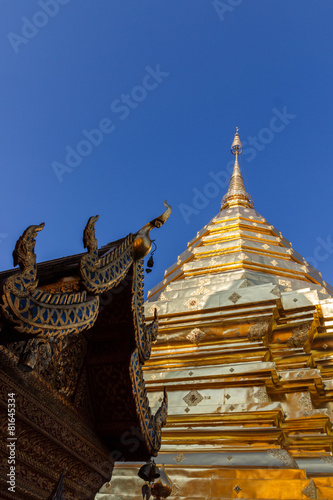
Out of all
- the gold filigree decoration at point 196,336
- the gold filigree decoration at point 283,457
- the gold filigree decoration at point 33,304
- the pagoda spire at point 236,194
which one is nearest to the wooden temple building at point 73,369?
the gold filigree decoration at point 33,304

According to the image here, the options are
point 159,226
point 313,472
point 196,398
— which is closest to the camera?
point 159,226

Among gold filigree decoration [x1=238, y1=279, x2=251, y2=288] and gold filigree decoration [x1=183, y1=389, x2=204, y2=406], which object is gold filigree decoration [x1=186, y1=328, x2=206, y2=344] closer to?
gold filigree decoration [x1=183, y1=389, x2=204, y2=406]

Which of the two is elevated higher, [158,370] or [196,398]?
[158,370]

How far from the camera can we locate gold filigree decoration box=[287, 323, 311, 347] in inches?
313

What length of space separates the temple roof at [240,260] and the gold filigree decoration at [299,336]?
1406mm

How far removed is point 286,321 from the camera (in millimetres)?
8289

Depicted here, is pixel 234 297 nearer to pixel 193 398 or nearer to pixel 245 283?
pixel 245 283

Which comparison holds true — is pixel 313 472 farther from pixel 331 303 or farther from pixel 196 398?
pixel 331 303

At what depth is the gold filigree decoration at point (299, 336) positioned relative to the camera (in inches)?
313

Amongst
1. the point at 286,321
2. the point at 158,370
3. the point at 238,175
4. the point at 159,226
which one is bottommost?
the point at 159,226

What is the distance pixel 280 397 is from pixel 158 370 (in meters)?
2.11

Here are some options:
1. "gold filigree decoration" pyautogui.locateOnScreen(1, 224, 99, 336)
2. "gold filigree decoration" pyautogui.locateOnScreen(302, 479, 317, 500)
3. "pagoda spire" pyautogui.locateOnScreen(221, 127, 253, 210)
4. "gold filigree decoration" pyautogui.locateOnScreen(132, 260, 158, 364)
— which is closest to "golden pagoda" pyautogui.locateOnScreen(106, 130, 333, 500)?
"gold filigree decoration" pyautogui.locateOnScreen(302, 479, 317, 500)

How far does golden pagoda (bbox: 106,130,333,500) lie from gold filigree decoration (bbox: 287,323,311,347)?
0.02m

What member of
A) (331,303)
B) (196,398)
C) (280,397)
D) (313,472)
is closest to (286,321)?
(331,303)
